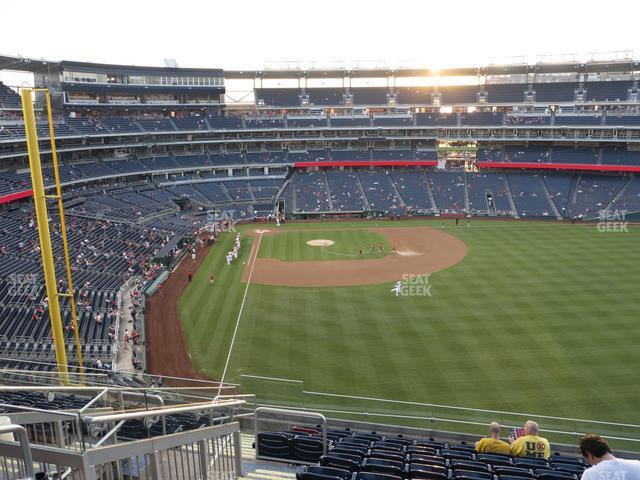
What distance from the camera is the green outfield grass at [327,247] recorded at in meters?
40.3


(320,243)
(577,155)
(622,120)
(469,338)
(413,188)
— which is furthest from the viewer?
(413,188)

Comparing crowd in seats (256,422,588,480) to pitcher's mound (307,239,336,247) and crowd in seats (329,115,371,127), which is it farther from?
crowd in seats (329,115,371,127)

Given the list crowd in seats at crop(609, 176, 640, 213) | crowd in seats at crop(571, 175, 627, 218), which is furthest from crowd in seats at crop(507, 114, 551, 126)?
crowd in seats at crop(609, 176, 640, 213)

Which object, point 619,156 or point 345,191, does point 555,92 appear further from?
point 345,191

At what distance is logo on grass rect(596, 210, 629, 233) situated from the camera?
49312mm

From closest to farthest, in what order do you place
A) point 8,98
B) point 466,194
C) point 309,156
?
point 8,98 < point 466,194 < point 309,156

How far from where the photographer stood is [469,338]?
23172 mm

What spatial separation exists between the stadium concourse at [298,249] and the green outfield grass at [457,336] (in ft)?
0.62

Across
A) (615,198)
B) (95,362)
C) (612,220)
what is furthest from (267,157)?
(95,362)

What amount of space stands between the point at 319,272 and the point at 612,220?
3819 cm

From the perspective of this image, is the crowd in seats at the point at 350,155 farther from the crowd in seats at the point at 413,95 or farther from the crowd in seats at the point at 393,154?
the crowd in seats at the point at 413,95

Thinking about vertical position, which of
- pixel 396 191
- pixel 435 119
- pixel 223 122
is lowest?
pixel 396 191

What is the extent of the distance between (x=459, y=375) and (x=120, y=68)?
6024 centimetres

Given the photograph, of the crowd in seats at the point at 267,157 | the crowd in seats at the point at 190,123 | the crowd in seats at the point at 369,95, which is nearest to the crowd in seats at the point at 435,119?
the crowd in seats at the point at 369,95
